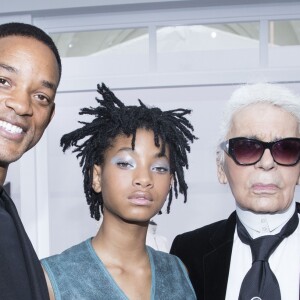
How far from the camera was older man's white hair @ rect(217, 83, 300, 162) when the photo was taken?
1.78m

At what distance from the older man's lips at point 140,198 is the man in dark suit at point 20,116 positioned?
336mm

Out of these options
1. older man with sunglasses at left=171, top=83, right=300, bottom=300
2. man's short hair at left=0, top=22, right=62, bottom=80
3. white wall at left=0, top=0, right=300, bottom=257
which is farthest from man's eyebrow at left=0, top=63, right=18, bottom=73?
white wall at left=0, top=0, right=300, bottom=257

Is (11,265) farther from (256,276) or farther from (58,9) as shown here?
(58,9)

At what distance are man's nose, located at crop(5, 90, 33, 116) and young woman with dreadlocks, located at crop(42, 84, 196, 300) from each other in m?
0.32

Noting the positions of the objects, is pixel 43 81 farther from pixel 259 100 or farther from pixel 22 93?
pixel 259 100

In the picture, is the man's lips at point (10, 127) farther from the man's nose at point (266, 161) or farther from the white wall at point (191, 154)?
the white wall at point (191, 154)

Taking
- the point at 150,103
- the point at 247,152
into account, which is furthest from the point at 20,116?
the point at 150,103

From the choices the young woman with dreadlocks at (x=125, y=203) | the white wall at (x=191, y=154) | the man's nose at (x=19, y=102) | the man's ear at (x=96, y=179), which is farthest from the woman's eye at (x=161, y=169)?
the white wall at (x=191, y=154)

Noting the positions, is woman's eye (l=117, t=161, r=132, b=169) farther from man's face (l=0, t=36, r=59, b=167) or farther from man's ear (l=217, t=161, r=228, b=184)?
man's ear (l=217, t=161, r=228, b=184)

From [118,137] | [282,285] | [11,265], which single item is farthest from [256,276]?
[11,265]

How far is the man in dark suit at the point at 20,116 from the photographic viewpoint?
4.62 feet

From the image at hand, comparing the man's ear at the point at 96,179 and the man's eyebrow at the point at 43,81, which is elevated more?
the man's eyebrow at the point at 43,81

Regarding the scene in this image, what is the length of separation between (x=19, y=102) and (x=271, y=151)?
798 millimetres

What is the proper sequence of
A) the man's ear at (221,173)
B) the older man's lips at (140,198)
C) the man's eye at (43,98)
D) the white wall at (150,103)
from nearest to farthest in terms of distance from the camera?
the man's eye at (43,98)
the older man's lips at (140,198)
the man's ear at (221,173)
the white wall at (150,103)
